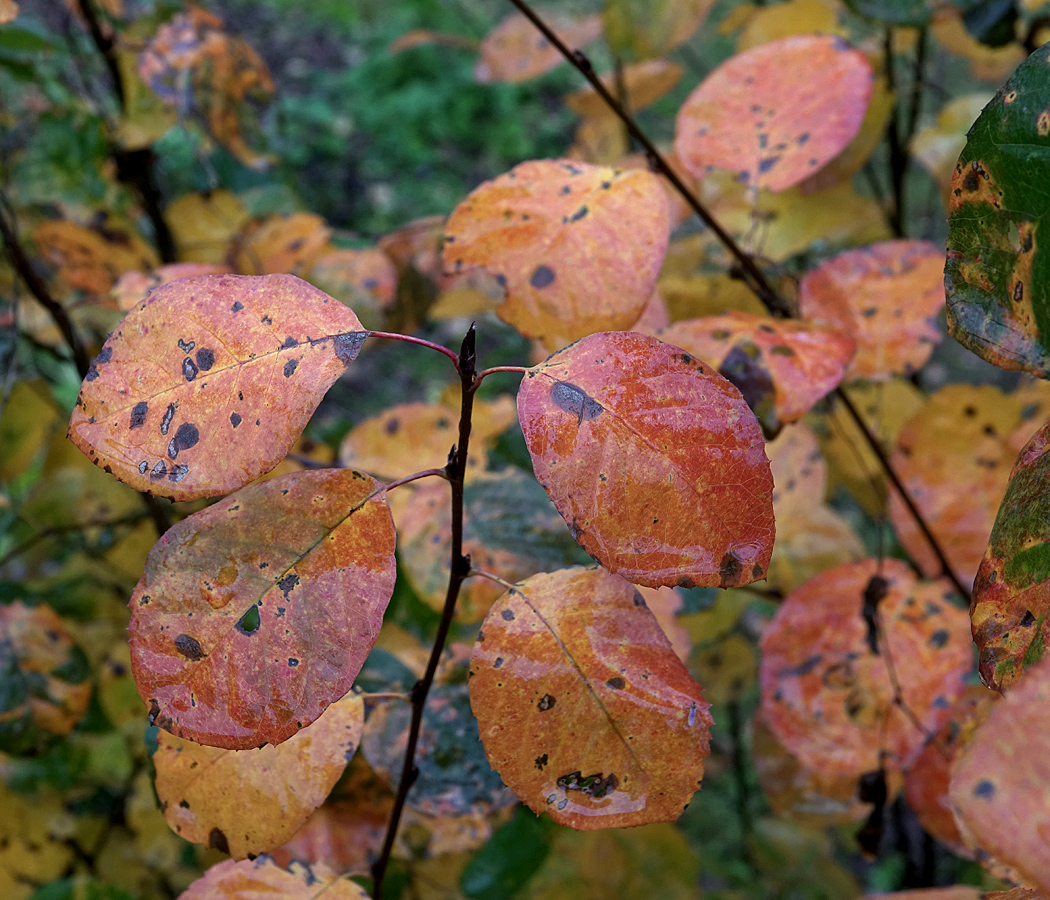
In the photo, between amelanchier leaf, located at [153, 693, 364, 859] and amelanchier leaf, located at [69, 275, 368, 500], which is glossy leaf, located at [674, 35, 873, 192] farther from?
amelanchier leaf, located at [153, 693, 364, 859]

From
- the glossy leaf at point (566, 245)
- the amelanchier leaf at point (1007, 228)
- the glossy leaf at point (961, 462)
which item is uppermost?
the amelanchier leaf at point (1007, 228)

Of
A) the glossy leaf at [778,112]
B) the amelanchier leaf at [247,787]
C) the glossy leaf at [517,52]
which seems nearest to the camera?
the amelanchier leaf at [247,787]

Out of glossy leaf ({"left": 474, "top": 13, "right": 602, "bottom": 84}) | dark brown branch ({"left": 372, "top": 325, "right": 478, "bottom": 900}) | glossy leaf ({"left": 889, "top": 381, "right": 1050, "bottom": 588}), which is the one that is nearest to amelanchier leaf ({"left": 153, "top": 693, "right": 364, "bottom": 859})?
dark brown branch ({"left": 372, "top": 325, "right": 478, "bottom": 900})

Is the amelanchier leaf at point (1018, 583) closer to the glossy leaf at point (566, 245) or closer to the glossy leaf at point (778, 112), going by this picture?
the glossy leaf at point (566, 245)

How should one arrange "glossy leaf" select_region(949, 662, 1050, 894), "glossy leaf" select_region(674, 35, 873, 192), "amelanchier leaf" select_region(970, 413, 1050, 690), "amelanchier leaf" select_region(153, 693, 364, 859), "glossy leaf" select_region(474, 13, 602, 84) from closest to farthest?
"glossy leaf" select_region(949, 662, 1050, 894), "amelanchier leaf" select_region(970, 413, 1050, 690), "amelanchier leaf" select_region(153, 693, 364, 859), "glossy leaf" select_region(674, 35, 873, 192), "glossy leaf" select_region(474, 13, 602, 84)

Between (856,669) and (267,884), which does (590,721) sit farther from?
(856,669)

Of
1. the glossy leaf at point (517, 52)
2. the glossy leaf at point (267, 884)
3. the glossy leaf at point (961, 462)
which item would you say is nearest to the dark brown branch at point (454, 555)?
the glossy leaf at point (267, 884)
